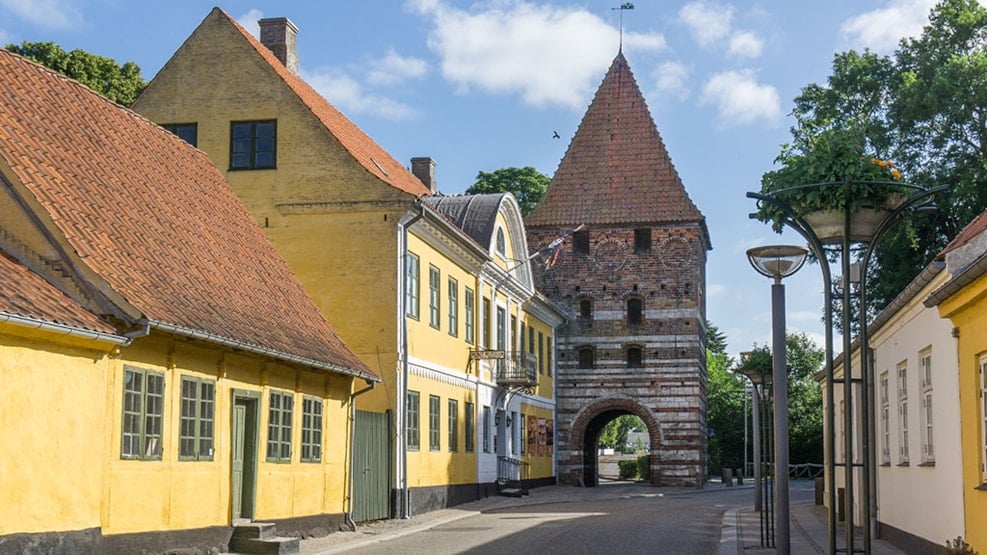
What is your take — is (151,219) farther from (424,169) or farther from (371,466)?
(424,169)

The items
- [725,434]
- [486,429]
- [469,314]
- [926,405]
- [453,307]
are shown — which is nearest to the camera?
[926,405]

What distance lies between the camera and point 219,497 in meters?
17.9

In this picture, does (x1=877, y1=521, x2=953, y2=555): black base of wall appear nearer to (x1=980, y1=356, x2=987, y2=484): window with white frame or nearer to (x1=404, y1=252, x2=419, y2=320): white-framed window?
(x1=980, y1=356, x2=987, y2=484): window with white frame

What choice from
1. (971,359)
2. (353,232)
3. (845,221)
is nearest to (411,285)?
(353,232)

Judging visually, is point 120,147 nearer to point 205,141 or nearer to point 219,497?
point 219,497

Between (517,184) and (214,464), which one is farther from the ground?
(517,184)

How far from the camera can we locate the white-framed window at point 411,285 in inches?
1060

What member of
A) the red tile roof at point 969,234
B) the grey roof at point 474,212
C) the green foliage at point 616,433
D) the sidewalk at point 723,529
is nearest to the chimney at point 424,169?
the grey roof at point 474,212

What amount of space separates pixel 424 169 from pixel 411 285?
44.2 feet

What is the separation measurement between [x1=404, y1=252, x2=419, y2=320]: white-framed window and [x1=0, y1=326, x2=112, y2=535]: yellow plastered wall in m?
12.4

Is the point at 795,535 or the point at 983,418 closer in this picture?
the point at 983,418

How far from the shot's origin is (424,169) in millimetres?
40469

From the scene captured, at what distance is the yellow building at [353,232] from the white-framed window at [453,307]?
49 mm

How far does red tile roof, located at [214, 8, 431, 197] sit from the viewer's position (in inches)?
1082
